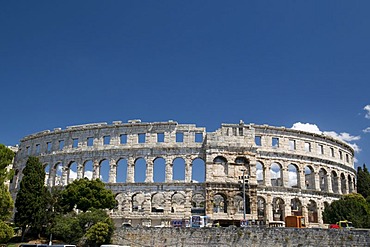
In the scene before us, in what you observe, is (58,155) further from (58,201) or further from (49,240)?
(49,240)

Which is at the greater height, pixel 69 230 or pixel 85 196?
pixel 85 196

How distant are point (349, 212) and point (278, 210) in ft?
44.4

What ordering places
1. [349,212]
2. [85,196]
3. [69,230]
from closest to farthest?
[69,230]
[85,196]
[349,212]

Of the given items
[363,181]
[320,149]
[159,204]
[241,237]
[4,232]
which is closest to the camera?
[4,232]

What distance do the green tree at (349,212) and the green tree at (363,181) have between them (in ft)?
41.8

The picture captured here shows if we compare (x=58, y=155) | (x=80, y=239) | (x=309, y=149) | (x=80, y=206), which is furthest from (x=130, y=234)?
(x=309, y=149)

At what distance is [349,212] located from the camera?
42562 mm

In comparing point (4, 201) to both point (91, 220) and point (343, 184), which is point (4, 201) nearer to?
point (91, 220)

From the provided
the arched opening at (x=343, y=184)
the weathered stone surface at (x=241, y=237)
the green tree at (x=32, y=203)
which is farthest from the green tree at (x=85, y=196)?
the arched opening at (x=343, y=184)

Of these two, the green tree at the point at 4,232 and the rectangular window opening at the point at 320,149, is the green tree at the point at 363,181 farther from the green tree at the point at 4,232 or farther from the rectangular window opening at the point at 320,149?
the green tree at the point at 4,232

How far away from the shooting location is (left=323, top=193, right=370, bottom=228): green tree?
4122 cm

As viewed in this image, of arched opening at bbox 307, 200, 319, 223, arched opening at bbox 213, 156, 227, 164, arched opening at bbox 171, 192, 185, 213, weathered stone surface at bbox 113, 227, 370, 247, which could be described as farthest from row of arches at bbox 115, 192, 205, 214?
arched opening at bbox 307, 200, 319, 223

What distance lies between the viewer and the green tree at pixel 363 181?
57812mm

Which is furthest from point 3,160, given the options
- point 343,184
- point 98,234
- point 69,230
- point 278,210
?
point 343,184
